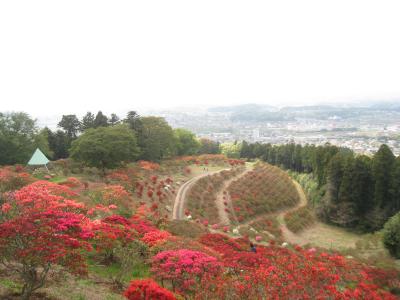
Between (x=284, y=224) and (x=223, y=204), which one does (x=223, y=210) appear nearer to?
(x=223, y=204)

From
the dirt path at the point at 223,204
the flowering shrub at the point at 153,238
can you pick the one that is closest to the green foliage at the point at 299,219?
→ the dirt path at the point at 223,204

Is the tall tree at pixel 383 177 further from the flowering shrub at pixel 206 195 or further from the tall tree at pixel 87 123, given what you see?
the tall tree at pixel 87 123

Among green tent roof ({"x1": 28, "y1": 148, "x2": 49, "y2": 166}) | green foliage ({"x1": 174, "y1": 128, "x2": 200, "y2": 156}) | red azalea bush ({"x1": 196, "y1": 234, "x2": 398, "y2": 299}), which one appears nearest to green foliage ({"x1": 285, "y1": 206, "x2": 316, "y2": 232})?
red azalea bush ({"x1": 196, "y1": 234, "x2": 398, "y2": 299})

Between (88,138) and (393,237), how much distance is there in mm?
29730

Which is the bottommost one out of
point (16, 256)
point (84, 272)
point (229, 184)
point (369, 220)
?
point (369, 220)

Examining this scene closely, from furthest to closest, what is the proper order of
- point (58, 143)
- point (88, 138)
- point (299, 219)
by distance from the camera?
point (58, 143), point (299, 219), point (88, 138)

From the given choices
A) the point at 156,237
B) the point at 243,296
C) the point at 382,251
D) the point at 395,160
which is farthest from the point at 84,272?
the point at 395,160

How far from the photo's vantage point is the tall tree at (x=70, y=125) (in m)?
52.5

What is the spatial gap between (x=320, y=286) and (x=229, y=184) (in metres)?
30.9

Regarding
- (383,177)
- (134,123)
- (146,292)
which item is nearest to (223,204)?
(383,177)

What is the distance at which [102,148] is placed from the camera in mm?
34125

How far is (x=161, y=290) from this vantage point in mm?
9359

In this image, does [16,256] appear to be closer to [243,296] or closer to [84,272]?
[84,272]

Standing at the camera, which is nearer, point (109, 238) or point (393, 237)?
point (109, 238)
